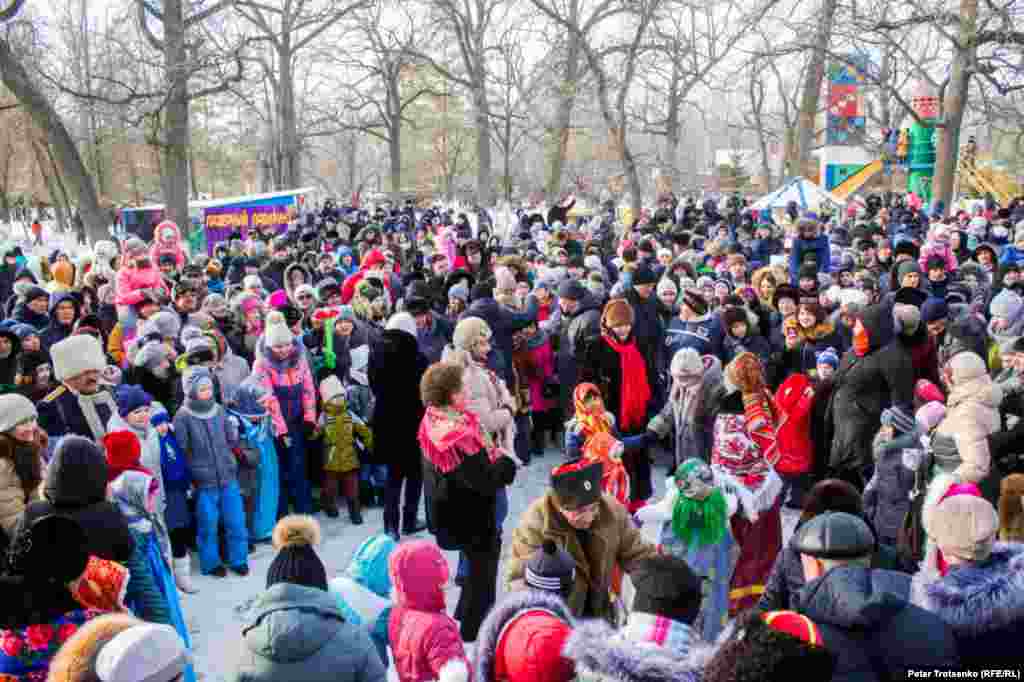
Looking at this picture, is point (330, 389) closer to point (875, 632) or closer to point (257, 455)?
point (257, 455)

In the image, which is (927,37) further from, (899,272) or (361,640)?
(361,640)

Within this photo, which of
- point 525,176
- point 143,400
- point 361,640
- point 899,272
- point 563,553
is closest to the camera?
point 361,640

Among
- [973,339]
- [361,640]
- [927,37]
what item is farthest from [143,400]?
[927,37]

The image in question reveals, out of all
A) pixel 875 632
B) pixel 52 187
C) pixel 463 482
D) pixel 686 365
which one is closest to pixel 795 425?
pixel 686 365

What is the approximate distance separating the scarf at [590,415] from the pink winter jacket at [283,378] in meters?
2.19

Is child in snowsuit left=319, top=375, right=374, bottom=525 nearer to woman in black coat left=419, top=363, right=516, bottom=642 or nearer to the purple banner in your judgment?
woman in black coat left=419, top=363, right=516, bottom=642

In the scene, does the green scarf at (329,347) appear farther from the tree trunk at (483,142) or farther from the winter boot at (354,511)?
the tree trunk at (483,142)

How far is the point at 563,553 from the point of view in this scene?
138 inches

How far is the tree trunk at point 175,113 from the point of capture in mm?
16750

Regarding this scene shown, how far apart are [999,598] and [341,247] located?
1261 cm

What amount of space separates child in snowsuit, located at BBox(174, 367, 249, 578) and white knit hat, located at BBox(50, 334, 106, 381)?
0.58 m

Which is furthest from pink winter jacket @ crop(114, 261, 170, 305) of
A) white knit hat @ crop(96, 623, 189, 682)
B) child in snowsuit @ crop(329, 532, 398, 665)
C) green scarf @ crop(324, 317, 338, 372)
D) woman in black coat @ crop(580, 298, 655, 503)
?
white knit hat @ crop(96, 623, 189, 682)

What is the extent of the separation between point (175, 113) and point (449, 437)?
1543 cm

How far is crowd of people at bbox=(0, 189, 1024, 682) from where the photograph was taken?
2955 millimetres
